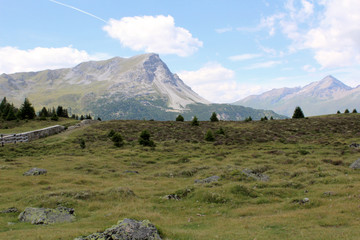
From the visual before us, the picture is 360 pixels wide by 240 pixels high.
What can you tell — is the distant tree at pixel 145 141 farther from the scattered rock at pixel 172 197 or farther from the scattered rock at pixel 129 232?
the scattered rock at pixel 129 232

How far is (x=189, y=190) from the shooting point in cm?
2059

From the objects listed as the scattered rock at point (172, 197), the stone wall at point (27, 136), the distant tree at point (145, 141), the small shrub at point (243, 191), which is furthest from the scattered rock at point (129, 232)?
the stone wall at point (27, 136)

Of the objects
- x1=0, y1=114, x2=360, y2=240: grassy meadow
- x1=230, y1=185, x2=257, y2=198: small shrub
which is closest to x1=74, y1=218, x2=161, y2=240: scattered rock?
x1=0, y1=114, x2=360, y2=240: grassy meadow

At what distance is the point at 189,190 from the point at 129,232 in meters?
11.3

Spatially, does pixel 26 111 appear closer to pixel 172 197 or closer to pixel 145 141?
pixel 145 141

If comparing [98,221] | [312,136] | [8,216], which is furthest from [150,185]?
[312,136]

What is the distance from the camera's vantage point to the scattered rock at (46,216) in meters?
14.2

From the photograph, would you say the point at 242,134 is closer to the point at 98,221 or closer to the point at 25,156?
the point at 25,156

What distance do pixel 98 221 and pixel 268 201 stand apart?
12250 mm

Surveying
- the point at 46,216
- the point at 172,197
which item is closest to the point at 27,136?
the point at 46,216

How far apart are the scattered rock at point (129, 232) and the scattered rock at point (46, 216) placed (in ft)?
20.4

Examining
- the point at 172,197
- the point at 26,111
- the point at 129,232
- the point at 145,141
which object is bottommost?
the point at 172,197

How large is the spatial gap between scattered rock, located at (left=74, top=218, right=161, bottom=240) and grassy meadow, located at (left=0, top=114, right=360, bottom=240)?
0.80 metres

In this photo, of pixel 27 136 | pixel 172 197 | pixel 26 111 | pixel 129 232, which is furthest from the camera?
pixel 26 111
